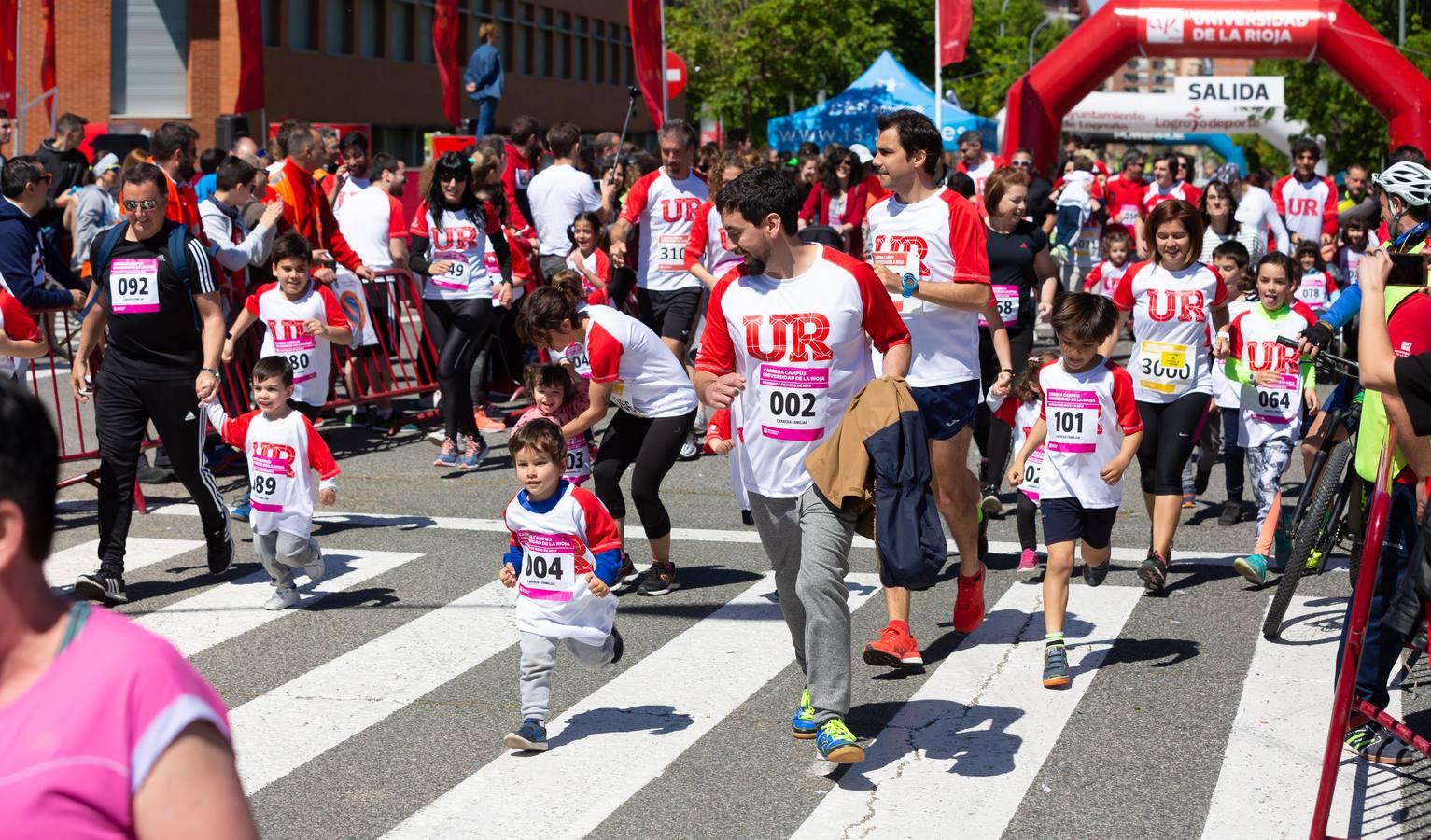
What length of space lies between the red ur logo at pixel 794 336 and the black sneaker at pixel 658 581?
2745 mm

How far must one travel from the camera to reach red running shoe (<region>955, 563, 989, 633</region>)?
286 inches

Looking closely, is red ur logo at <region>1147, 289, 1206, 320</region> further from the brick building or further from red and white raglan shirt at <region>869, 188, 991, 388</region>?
the brick building

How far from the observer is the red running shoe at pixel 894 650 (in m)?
6.38

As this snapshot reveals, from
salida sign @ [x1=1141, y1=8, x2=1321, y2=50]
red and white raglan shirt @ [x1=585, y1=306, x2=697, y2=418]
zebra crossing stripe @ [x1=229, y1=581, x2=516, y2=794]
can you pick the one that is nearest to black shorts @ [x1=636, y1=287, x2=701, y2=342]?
red and white raglan shirt @ [x1=585, y1=306, x2=697, y2=418]

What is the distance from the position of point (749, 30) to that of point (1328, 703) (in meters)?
44.8

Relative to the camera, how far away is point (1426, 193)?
20.4 feet

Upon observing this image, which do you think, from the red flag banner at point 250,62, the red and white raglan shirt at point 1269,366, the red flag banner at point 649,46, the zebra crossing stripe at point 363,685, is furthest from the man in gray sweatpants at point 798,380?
the red flag banner at point 250,62

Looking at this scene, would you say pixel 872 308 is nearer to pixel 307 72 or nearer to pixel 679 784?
pixel 679 784

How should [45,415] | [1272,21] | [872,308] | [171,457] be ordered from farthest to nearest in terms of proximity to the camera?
[1272,21] < [171,457] < [872,308] < [45,415]

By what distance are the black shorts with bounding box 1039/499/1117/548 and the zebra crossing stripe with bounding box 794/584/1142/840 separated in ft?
1.66

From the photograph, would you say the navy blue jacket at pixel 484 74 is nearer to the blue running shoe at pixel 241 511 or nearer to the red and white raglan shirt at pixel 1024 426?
the blue running shoe at pixel 241 511

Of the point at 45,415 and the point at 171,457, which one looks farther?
the point at 171,457

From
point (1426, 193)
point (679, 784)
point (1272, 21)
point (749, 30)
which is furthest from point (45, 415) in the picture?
point (749, 30)

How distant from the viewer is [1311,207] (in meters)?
19.9
